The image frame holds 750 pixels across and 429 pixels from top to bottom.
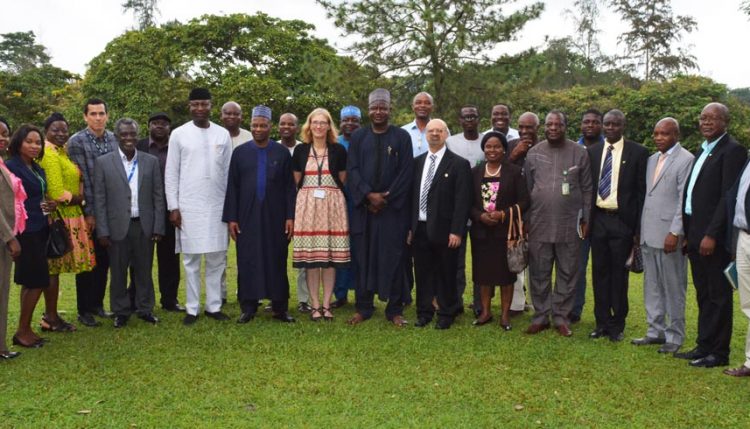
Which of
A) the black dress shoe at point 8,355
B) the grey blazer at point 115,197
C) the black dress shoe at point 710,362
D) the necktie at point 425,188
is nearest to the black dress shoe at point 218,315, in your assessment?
the grey blazer at point 115,197

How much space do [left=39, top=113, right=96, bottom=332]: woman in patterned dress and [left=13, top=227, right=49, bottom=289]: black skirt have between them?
49 cm

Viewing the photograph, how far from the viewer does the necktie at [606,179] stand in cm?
662

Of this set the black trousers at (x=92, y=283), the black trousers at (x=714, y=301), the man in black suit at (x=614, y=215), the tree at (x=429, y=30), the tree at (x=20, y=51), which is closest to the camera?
the black trousers at (x=714, y=301)

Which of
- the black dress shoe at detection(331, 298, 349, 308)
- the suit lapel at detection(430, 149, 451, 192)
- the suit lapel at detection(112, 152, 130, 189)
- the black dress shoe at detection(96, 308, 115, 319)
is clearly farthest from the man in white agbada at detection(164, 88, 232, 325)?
the suit lapel at detection(430, 149, 451, 192)

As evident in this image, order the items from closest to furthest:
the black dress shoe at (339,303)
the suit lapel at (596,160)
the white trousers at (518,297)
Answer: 1. the suit lapel at (596,160)
2. the white trousers at (518,297)
3. the black dress shoe at (339,303)

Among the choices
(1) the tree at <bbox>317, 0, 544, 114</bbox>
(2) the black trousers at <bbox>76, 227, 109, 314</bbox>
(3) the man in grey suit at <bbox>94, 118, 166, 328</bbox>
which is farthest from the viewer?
(1) the tree at <bbox>317, 0, 544, 114</bbox>

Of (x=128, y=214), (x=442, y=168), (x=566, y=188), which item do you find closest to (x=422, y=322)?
(x=442, y=168)

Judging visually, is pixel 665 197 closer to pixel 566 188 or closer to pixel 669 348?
pixel 566 188

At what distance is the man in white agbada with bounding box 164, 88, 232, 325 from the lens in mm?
7367

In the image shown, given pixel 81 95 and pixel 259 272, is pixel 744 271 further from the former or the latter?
pixel 81 95

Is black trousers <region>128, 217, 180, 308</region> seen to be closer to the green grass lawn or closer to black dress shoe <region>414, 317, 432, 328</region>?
the green grass lawn

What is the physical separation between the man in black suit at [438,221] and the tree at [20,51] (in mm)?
52888

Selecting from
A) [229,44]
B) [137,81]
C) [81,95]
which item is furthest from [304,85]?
[81,95]

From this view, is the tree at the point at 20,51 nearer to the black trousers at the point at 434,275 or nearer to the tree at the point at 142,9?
the tree at the point at 142,9
